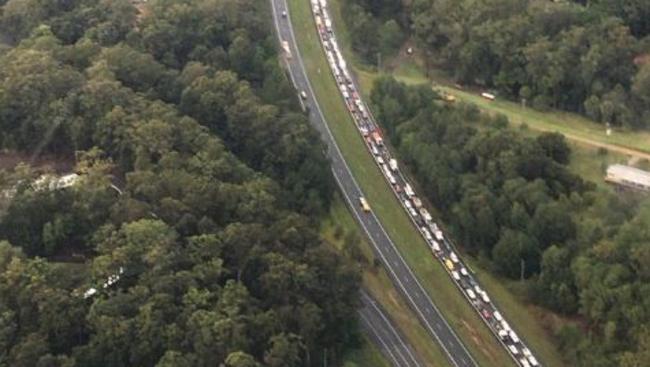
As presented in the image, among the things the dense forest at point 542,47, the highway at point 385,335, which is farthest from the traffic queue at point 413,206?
the highway at point 385,335

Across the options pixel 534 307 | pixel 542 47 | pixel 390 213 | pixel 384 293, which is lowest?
pixel 384 293

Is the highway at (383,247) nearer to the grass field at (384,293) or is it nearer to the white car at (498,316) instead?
the grass field at (384,293)

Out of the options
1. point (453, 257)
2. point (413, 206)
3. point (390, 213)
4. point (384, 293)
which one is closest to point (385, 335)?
point (384, 293)

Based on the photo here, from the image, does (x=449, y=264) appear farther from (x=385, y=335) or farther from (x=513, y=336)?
(x=385, y=335)

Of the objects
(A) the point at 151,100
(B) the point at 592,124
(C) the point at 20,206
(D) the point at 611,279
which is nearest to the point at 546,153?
(B) the point at 592,124

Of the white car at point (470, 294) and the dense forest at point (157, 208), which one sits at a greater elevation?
the dense forest at point (157, 208)

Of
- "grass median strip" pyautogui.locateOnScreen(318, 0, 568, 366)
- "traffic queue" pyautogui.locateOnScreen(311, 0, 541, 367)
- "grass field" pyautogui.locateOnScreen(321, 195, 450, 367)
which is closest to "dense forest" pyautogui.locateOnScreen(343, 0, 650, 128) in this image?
"traffic queue" pyautogui.locateOnScreen(311, 0, 541, 367)
